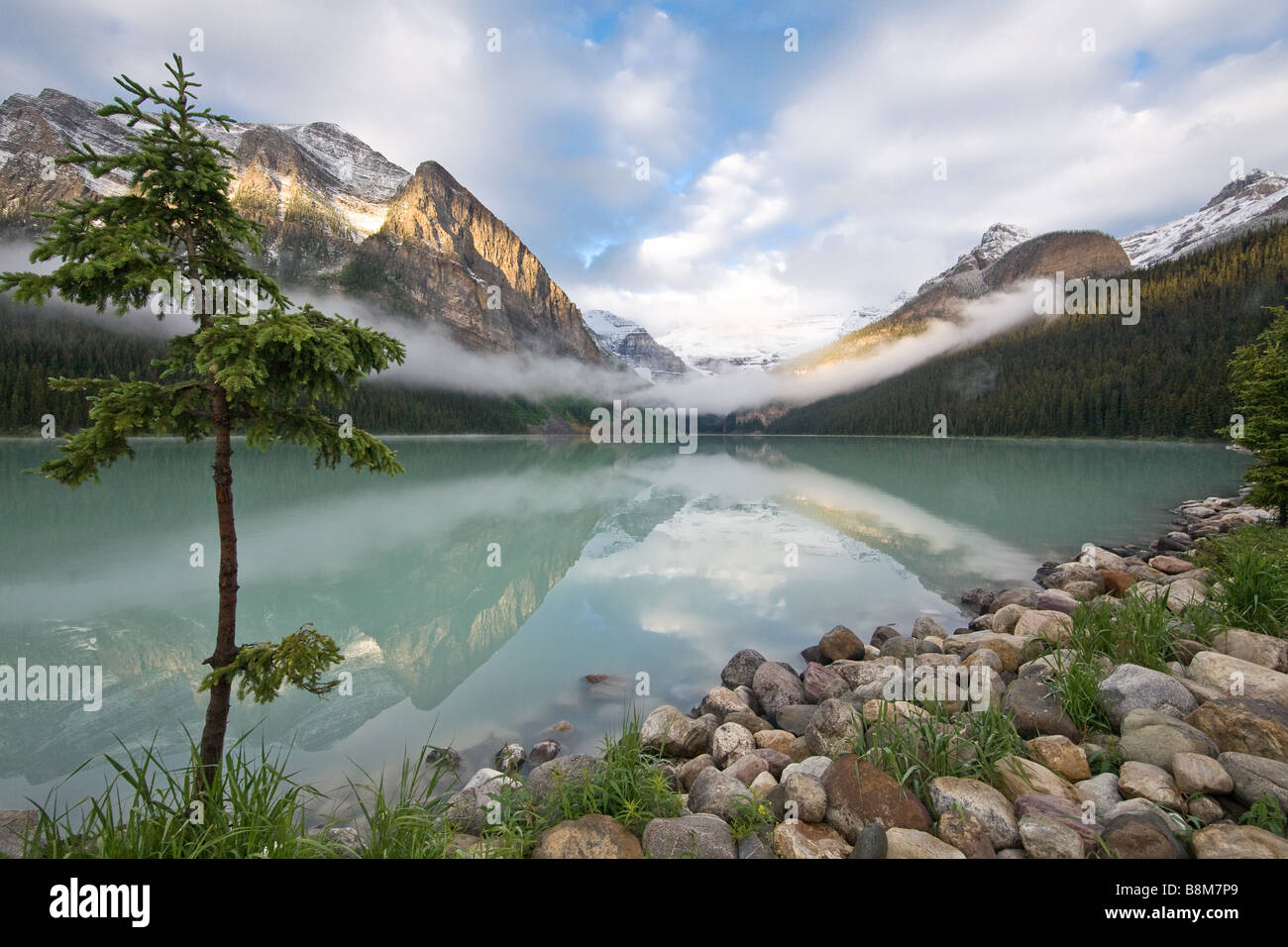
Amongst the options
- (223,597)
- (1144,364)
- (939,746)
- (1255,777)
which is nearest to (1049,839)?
(939,746)

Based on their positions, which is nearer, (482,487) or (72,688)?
(72,688)

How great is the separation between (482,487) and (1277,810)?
40.5 metres

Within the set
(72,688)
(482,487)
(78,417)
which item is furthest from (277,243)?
(72,688)

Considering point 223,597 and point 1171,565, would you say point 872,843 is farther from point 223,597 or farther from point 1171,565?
point 1171,565

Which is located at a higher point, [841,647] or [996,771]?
[996,771]

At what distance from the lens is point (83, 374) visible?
3366 cm

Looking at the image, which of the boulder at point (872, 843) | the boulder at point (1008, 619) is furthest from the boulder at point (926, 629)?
the boulder at point (872, 843)

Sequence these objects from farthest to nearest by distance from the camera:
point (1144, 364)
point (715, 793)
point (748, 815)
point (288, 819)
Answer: point (1144, 364) < point (715, 793) < point (748, 815) < point (288, 819)

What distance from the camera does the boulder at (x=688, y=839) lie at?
419 centimetres

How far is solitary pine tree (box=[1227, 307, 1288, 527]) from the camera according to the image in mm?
13617

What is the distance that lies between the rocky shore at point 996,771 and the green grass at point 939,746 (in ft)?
0.16

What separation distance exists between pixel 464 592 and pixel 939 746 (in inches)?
514

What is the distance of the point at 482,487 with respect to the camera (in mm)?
40594
